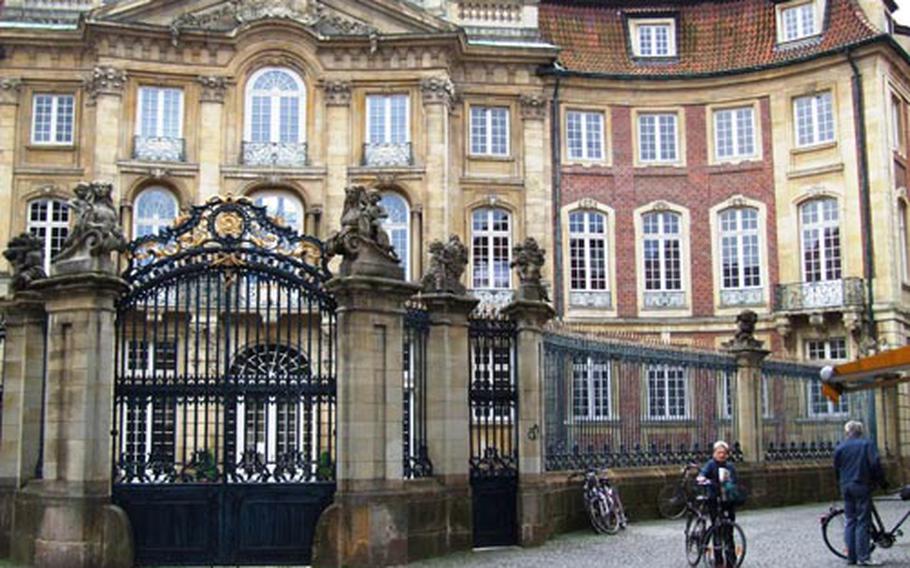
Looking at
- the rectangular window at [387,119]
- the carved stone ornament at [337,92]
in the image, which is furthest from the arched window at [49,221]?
the rectangular window at [387,119]

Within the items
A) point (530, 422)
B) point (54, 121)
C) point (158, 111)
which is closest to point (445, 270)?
point (530, 422)

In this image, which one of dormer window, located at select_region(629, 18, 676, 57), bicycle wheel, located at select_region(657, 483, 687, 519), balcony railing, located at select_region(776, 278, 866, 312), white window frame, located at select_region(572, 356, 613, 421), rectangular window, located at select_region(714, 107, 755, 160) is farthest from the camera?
dormer window, located at select_region(629, 18, 676, 57)

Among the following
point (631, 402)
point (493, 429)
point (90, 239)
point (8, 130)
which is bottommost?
point (493, 429)

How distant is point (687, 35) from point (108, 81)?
1828cm

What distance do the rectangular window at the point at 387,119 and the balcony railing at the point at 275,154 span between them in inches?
82.5

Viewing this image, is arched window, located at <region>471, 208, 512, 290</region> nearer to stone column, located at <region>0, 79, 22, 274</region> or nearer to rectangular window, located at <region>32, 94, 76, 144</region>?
rectangular window, located at <region>32, 94, 76, 144</region>

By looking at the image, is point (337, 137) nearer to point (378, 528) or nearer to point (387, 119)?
point (387, 119)

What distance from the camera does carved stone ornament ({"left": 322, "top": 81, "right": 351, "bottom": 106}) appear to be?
35688 millimetres

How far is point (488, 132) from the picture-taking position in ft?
123

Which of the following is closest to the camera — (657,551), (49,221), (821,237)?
(657,551)

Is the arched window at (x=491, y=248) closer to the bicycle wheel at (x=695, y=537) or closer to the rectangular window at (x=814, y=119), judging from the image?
the rectangular window at (x=814, y=119)

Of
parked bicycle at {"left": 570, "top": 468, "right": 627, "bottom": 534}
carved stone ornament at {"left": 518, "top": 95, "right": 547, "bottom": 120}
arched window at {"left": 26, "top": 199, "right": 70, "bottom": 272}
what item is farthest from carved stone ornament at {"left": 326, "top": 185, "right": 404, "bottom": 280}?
carved stone ornament at {"left": 518, "top": 95, "right": 547, "bottom": 120}

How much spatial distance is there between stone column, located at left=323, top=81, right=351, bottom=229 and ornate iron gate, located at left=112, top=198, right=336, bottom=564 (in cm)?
1938

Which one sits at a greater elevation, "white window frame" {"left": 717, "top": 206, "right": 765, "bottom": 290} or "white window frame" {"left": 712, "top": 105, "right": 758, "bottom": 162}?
"white window frame" {"left": 712, "top": 105, "right": 758, "bottom": 162}
